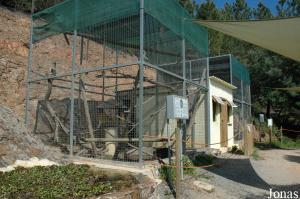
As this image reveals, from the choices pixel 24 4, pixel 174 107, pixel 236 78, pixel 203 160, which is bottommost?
pixel 203 160

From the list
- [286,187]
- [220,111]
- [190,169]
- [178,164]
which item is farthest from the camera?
[220,111]

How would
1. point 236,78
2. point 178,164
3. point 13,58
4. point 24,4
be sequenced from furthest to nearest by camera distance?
point 236,78
point 24,4
point 13,58
point 178,164

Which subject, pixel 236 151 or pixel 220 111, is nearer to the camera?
pixel 236 151

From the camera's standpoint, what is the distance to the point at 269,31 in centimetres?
841

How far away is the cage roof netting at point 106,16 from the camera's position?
7.98 m

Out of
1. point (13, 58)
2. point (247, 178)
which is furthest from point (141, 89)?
point (13, 58)

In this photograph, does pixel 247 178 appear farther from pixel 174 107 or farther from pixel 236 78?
pixel 236 78

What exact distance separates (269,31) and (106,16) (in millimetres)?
3909

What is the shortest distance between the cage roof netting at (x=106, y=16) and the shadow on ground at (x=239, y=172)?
3.76 metres

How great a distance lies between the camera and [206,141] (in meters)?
12.1

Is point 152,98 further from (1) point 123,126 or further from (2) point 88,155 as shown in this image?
(2) point 88,155

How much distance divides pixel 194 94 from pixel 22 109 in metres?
5.62

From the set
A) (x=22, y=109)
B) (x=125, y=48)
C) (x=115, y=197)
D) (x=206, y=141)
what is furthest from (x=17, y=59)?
(x=115, y=197)

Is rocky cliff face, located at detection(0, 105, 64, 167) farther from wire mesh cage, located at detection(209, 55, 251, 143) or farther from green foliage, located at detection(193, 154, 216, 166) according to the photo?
wire mesh cage, located at detection(209, 55, 251, 143)
